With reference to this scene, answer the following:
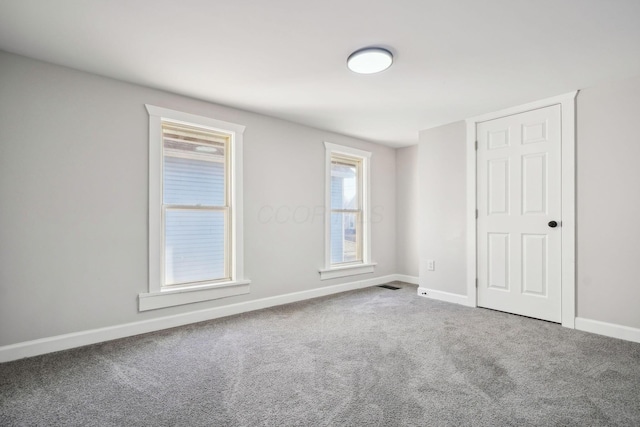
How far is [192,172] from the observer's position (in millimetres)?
3500

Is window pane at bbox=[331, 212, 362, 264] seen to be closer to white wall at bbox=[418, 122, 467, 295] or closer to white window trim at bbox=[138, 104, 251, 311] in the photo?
white wall at bbox=[418, 122, 467, 295]

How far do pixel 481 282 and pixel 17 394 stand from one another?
436 centimetres

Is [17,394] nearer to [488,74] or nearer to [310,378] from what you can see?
[310,378]

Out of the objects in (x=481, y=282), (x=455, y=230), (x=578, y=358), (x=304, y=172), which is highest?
(x=304, y=172)

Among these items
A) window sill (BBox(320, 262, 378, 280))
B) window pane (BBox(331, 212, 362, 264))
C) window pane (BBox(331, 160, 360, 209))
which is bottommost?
window sill (BBox(320, 262, 378, 280))

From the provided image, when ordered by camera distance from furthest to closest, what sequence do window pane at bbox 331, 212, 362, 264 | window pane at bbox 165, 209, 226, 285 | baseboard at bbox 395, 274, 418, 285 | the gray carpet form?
baseboard at bbox 395, 274, 418, 285 < window pane at bbox 331, 212, 362, 264 < window pane at bbox 165, 209, 226, 285 < the gray carpet

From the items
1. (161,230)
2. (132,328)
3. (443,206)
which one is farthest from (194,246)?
(443,206)

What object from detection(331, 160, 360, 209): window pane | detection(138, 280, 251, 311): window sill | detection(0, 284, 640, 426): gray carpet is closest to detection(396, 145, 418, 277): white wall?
detection(331, 160, 360, 209): window pane

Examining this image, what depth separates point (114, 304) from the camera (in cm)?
290

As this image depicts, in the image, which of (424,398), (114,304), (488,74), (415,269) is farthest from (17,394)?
(415,269)

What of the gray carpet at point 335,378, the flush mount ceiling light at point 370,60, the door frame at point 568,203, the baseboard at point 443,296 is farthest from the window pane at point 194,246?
the door frame at point 568,203

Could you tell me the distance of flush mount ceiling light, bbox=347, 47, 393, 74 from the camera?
2.46 meters

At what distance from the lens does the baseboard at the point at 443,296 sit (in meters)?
4.09

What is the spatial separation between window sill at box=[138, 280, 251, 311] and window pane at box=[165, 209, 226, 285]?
0.50ft
